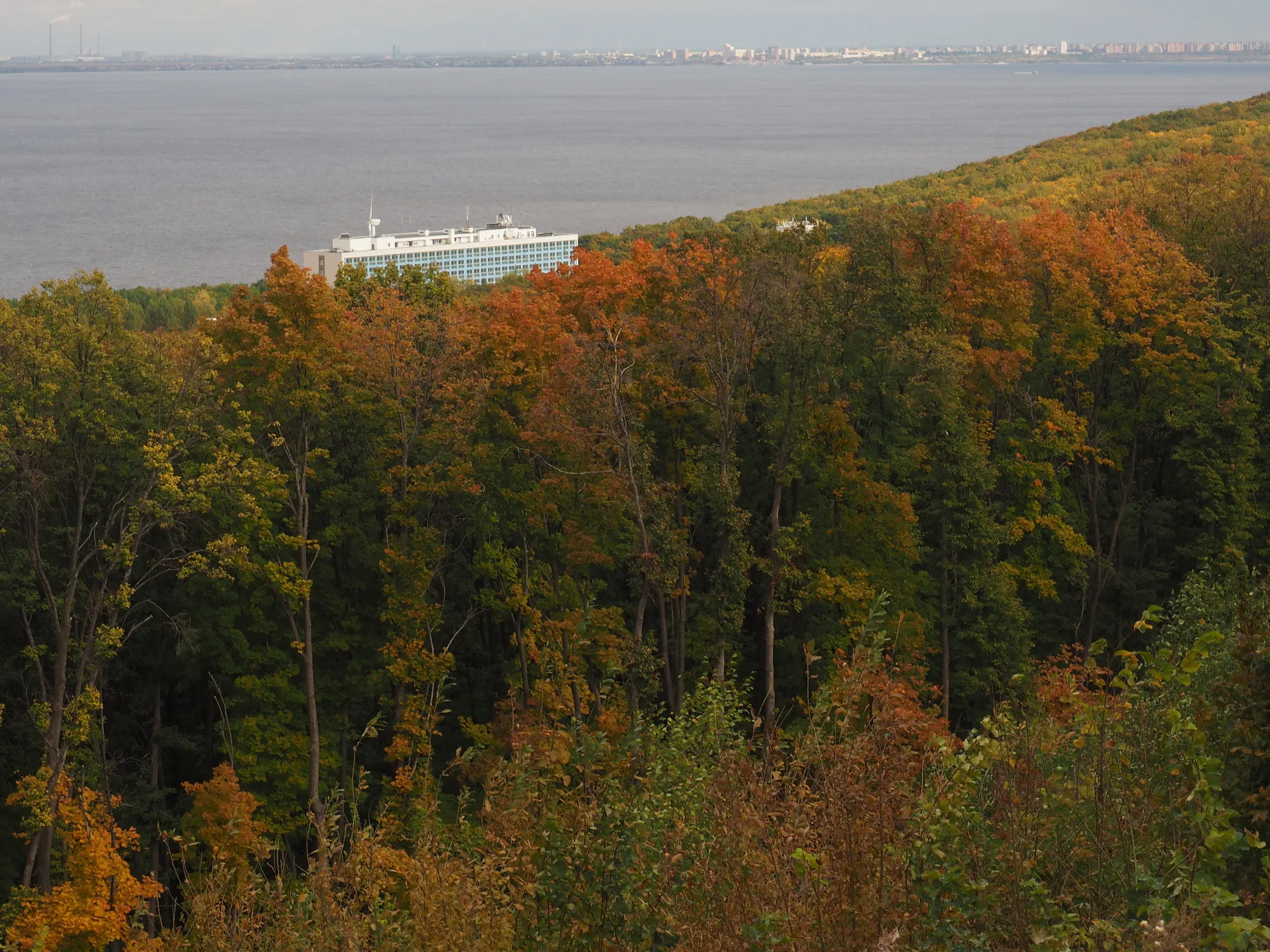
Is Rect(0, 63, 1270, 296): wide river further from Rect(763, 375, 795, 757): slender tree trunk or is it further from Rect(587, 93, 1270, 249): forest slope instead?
Rect(763, 375, 795, 757): slender tree trunk

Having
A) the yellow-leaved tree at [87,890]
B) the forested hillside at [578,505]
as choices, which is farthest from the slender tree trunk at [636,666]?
the yellow-leaved tree at [87,890]

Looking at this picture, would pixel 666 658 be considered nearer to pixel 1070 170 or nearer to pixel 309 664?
pixel 309 664

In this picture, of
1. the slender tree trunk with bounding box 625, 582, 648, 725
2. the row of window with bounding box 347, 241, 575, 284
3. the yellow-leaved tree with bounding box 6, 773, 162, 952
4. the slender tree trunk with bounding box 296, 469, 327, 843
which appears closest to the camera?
the yellow-leaved tree with bounding box 6, 773, 162, 952

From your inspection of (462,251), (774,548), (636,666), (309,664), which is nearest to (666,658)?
(636,666)

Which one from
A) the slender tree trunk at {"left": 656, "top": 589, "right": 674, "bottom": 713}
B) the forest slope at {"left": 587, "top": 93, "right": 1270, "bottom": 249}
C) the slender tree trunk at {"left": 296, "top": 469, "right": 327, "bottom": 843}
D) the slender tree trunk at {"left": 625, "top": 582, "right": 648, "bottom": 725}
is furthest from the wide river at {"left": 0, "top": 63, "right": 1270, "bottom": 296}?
the slender tree trunk at {"left": 625, "top": 582, "right": 648, "bottom": 725}

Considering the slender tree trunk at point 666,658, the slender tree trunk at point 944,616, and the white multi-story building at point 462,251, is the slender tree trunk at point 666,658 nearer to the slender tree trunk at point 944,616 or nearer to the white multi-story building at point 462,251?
the slender tree trunk at point 944,616

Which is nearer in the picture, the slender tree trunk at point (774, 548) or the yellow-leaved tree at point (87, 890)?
the yellow-leaved tree at point (87, 890)

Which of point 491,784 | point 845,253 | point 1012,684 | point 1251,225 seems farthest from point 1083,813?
point 1251,225

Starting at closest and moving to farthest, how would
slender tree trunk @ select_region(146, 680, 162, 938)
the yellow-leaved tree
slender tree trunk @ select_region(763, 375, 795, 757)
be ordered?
the yellow-leaved tree → slender tree trunk @ select_region(146, 680, 162, 938) → slender tree trunk @ select_region(763, 375, 795, 757)
